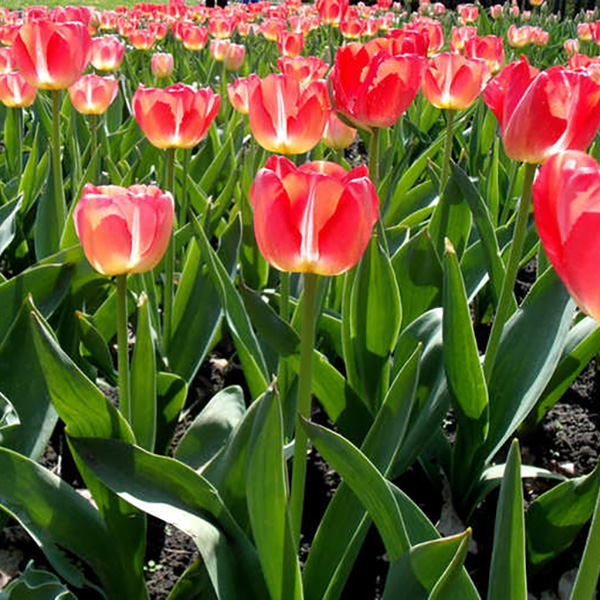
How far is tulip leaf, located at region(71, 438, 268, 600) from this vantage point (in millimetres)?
1041

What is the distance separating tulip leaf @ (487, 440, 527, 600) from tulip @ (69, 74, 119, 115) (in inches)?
63.6

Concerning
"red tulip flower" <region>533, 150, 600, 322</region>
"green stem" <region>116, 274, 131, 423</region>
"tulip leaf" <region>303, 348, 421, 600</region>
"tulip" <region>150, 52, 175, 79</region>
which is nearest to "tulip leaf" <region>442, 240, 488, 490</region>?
"tulip leaf" <region>303, 348, 421, 600</region>

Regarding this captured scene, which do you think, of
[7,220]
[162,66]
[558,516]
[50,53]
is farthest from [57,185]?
[162,66]

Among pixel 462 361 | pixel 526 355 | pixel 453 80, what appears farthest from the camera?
pixel 453 80

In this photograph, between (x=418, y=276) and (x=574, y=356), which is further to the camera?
(x=418, y=276)

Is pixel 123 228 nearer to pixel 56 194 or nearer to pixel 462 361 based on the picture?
pixel 462 361

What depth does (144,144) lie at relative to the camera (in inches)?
103

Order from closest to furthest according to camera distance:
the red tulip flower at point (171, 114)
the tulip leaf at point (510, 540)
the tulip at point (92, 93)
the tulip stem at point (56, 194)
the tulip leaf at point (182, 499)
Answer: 1. the tulip leaf at point (510, 540)
2. the tulip leaf at point (182, 499)
3. the red tulip flower at point (171, 114)
4. the tulip stem at point (56, 194)
5. the tulip at point (92, 93)

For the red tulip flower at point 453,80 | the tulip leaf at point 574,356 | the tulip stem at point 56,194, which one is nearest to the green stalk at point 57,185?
the tulip stem at point 56,194

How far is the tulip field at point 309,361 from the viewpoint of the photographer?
93 centimetres

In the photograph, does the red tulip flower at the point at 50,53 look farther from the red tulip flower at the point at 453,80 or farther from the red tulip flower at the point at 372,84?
the red tulip flower at the point at 453,80

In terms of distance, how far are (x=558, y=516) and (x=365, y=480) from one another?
0.48 m

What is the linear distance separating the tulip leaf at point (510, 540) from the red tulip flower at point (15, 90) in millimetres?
1734

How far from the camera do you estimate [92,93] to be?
2.16 metres
